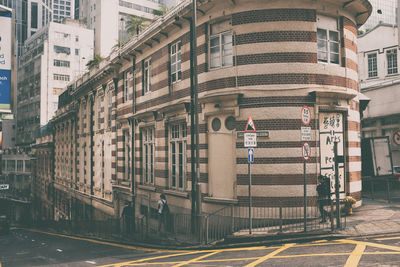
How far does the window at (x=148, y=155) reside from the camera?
2292 centimetres

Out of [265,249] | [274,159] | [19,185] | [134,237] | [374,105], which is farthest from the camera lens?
[19,185]

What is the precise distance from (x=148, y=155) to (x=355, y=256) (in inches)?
589

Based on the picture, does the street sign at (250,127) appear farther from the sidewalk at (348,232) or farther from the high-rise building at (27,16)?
the high-rise building at (27,16)

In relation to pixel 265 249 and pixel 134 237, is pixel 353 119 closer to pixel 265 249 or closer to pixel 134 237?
pixel 265 249

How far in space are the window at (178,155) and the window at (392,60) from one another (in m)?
22.4

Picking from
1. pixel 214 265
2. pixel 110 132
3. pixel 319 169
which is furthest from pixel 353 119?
pixel 110 132

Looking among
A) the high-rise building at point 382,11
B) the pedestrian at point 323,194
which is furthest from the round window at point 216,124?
the high-rise building at point 382,11

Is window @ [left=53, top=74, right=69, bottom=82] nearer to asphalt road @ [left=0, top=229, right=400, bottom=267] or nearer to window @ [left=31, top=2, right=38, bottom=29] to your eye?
asphalt road @ [left=0, top=229, right=400, bottom=267]

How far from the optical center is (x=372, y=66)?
3559cm

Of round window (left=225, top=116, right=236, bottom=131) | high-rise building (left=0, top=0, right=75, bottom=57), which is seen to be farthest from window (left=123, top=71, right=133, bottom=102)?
high-rise building (left=0, top=0, right=75, bottom=57)

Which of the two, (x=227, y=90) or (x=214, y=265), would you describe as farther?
(x=227, y=90)

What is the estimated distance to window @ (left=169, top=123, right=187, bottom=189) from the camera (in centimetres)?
1919

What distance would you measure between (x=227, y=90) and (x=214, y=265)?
7.39 m

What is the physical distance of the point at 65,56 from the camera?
88.4 m
